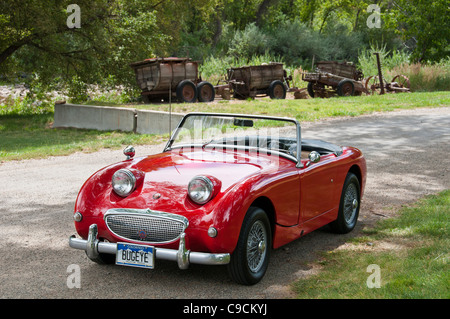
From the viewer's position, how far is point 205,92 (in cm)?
2359

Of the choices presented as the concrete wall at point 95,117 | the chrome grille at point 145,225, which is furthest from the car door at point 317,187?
the concrete wall at point 95,117

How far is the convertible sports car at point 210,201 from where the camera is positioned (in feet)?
14.6

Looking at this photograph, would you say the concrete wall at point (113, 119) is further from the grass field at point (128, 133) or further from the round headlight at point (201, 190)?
the round headlight at point (201, 190)

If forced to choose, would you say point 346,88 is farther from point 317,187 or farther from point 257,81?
point 317,187

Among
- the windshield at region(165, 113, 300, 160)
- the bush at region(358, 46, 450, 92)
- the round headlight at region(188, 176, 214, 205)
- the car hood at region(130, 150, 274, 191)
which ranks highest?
the bush at region(358, 46, 450, 92)

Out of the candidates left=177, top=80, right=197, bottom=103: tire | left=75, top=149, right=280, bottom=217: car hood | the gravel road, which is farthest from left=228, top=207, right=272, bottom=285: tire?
left=177, top=80, right=197, bottom=103: tire

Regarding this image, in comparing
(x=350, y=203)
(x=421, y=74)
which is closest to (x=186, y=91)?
(x=421, y=74)

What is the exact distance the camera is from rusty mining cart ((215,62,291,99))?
24797mm

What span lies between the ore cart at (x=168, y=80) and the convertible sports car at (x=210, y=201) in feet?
55.4

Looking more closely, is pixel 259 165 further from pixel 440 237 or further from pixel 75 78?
pixel 75 78

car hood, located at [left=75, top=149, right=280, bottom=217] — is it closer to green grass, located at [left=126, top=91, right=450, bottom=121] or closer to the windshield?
the windshield

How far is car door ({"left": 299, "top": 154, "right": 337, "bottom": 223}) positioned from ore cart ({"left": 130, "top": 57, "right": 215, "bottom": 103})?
1685cm

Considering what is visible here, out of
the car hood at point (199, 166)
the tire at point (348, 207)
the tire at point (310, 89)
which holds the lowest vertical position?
the tire at point (348, 207)

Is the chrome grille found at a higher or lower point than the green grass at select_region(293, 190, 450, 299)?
higher
